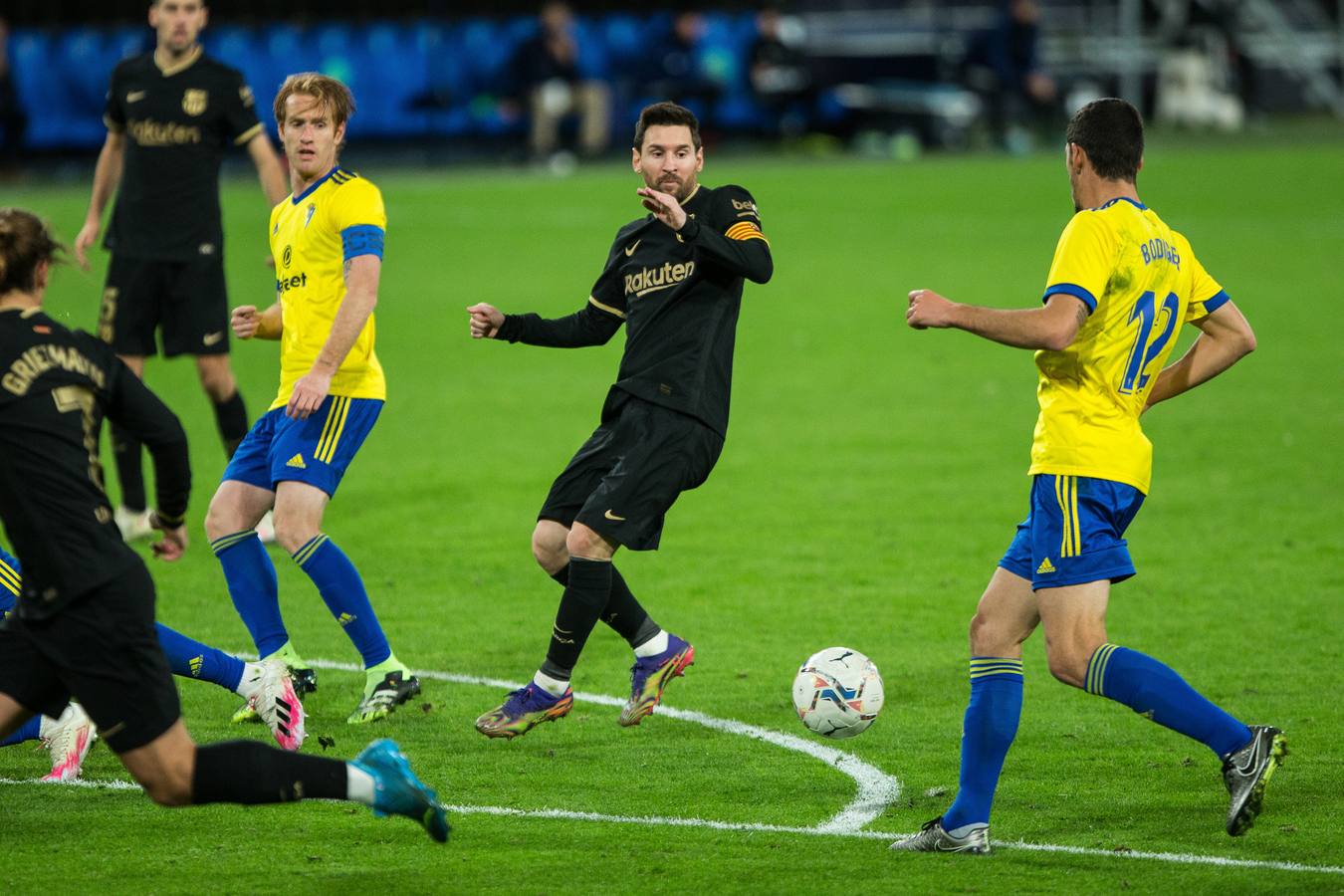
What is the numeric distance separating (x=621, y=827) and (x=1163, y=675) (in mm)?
1727

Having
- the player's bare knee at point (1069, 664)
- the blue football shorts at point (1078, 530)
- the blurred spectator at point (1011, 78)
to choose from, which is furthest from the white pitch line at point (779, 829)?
the blurred spectator at point (1011, 78)

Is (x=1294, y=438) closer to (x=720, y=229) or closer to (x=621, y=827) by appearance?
(x=720, y=229)

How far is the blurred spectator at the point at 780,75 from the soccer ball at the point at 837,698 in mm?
25488

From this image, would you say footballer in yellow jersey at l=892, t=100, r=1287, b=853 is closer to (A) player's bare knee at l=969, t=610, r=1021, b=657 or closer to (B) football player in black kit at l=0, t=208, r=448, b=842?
(A) player's bare knee at l=969, t=610, r=1021, b=657

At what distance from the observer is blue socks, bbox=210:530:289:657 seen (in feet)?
22.7

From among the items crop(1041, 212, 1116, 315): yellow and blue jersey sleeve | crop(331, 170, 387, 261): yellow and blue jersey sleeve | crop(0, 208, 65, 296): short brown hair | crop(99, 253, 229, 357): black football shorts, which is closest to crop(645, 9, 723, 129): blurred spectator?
crop(99, 253, 229, 357): black football shorts

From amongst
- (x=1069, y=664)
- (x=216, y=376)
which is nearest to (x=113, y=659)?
(x=1069, y=664)

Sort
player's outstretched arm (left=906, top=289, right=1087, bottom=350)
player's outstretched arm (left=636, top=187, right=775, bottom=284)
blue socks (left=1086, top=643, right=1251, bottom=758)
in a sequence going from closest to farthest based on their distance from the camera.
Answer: player's outstretched arm (left=906, top=289, right=1087, bottom=350) → blue socks (left=1086, top=643, right=1251, bottom=758) → player's outstretched arm (left=636, top=187, right=775, bottom=284)

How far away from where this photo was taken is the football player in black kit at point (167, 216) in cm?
976

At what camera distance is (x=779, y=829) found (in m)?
5.64

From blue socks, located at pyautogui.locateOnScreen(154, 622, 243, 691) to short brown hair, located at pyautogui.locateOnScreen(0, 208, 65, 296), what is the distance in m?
1.72

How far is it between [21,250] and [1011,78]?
27347 mm

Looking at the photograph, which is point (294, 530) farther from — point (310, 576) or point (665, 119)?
point (665, 119)

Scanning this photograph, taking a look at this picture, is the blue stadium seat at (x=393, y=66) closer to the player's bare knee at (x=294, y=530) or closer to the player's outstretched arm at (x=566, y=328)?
A: the player's outstretched arm at (x=566, y=328)
